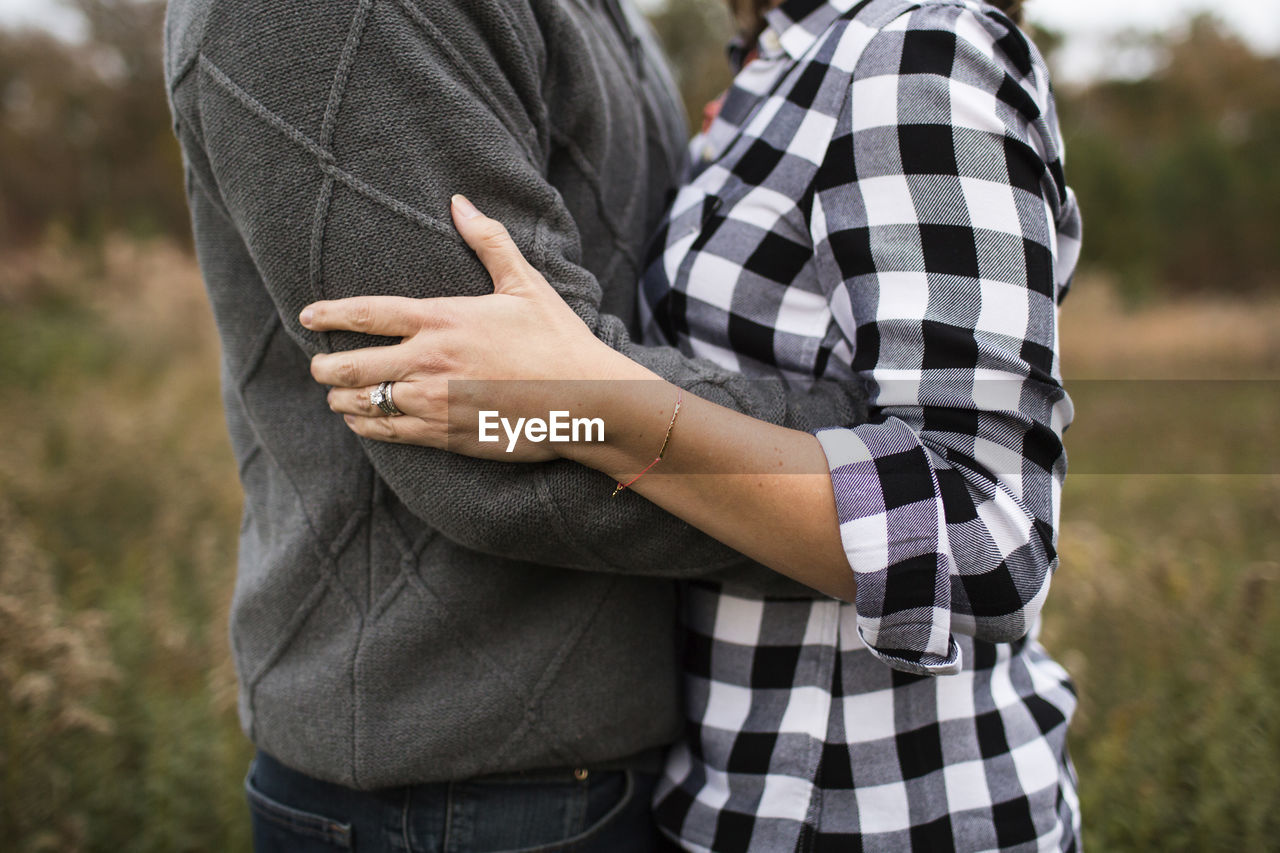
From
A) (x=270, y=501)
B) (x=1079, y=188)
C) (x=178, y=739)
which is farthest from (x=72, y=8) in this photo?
(x=1079, y=188)

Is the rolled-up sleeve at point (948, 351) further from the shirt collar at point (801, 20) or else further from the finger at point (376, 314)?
the finger at point (376, 314)

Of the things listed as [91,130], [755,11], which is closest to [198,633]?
[755,11]

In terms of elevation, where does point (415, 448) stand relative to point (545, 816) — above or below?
above

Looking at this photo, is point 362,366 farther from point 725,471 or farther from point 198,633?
point 198,633

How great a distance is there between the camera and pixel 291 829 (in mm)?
1067

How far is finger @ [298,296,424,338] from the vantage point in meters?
0.82

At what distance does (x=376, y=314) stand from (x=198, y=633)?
259cm

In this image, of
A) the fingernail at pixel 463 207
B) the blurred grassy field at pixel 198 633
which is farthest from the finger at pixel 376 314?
the blurred grassy field at pixel 198 633

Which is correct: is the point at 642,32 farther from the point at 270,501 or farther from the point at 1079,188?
the point at 1079,188

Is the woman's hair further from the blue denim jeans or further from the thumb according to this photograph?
the blue denim jeans

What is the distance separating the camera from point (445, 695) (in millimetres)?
974

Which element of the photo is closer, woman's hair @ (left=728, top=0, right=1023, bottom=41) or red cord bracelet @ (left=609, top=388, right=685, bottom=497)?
red cord bracelet @ (left=609, top=388, right=685, bottom=497)

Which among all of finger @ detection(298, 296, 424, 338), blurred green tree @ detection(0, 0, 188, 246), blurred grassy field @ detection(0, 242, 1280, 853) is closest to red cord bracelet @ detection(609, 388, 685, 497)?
finger @ detection(298, 296, 424, 338)

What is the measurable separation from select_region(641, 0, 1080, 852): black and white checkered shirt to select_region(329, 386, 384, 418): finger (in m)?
0.41
